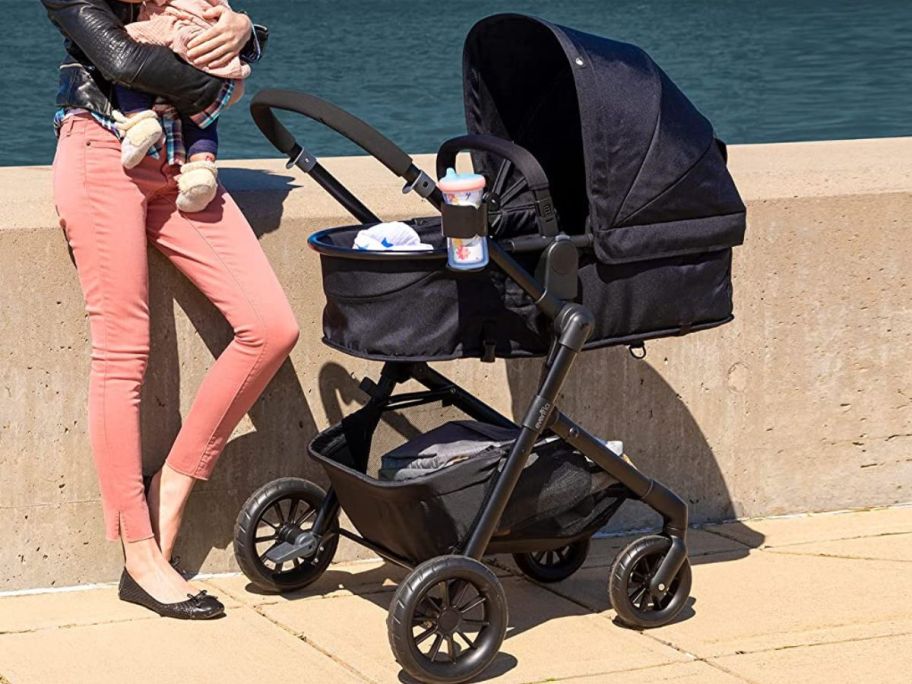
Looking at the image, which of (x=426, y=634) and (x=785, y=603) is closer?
(x=426, y=634)

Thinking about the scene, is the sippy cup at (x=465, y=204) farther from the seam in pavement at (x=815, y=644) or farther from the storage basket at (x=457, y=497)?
the seam in pavement at (x=815, y=644)

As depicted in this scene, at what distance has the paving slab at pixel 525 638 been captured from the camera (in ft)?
13.5

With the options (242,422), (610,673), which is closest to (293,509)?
(242,422)

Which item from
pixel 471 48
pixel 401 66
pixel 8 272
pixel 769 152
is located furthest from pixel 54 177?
pixel 401 66

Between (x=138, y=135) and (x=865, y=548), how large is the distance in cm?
244

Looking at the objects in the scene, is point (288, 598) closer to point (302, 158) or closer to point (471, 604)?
point (471, 604)

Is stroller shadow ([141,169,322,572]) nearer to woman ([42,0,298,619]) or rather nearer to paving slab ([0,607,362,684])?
woman ([42,0,298,619])

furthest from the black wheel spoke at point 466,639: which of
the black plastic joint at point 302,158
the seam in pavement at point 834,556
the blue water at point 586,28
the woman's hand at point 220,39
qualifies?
the blue water at point 586,28

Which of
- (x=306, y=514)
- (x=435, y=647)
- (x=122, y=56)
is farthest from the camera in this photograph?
(x=306, y=514)

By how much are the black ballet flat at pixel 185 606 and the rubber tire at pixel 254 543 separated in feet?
0.47

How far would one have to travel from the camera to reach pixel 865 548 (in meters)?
5.09

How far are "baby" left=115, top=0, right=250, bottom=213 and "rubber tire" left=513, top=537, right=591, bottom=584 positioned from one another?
51.3 inches

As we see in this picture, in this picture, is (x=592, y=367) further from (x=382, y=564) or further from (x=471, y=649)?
(x=471, y=649)

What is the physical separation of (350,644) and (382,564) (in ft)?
2.27
